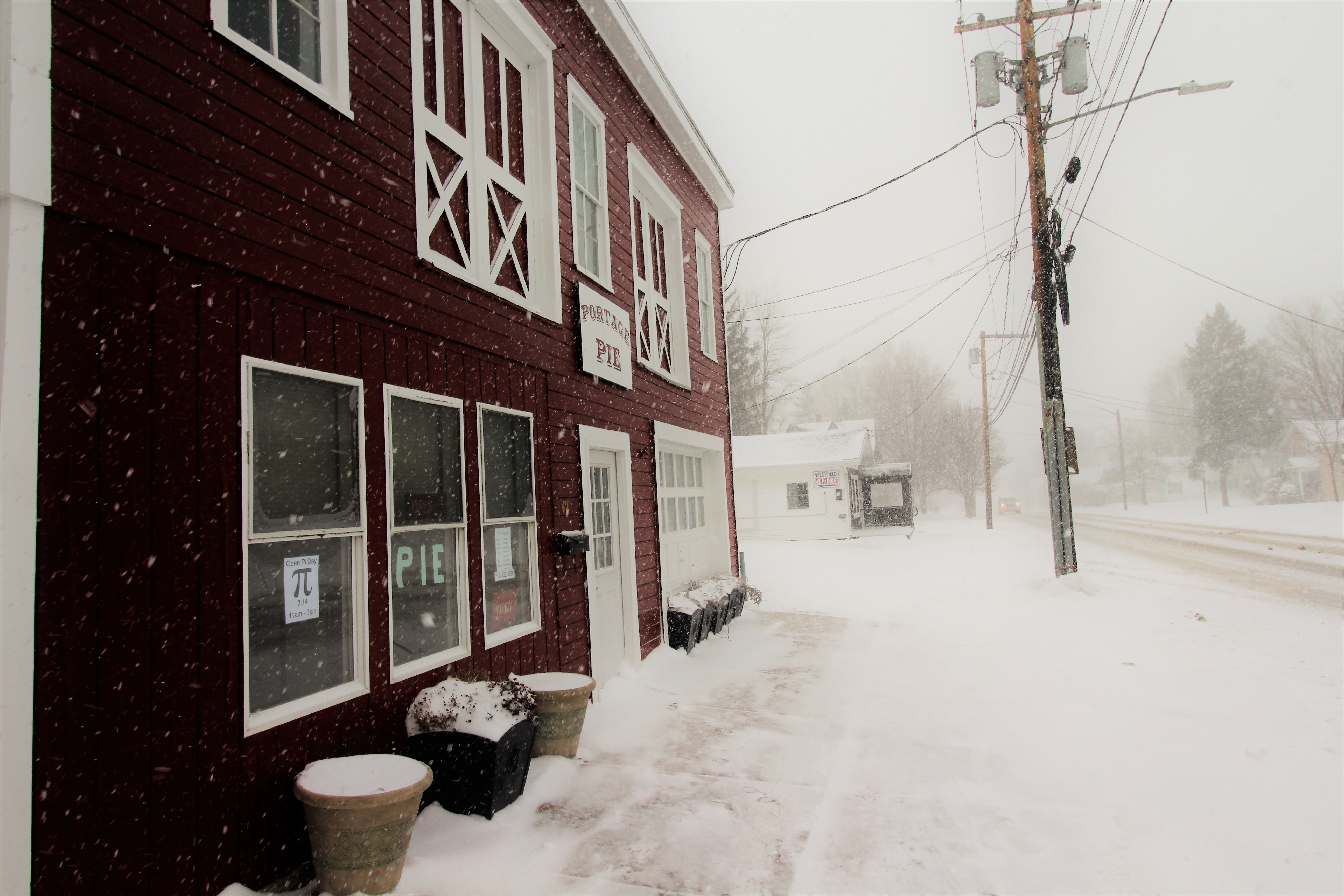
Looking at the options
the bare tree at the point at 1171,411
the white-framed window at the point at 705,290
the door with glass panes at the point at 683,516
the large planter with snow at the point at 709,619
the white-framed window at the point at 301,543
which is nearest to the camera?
the white-framed window at the point at 301,543

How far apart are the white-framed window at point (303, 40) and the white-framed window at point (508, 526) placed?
2.07 metres

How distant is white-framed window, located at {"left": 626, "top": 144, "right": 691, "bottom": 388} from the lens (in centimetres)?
870

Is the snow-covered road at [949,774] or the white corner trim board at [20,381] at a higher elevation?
the white corner trim board at [20,381]

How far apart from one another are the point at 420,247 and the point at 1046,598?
34.7 ft

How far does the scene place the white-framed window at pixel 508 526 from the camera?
511 centimetres

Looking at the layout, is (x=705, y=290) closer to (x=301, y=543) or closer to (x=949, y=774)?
(x=949, y=774)

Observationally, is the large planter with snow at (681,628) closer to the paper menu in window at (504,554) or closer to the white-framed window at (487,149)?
the paper menu in window at (504,554)

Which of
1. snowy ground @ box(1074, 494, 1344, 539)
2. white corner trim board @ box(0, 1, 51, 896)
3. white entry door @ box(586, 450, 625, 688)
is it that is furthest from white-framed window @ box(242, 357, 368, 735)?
snowy ground @ box(1074, 494, 1344, 539)

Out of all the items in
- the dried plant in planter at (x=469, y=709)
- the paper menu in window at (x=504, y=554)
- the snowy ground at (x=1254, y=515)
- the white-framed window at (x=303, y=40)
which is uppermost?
the white-framed window at (x=303, y=40)

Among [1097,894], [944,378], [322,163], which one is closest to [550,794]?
[1097,894]

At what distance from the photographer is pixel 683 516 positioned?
1020 centimetres

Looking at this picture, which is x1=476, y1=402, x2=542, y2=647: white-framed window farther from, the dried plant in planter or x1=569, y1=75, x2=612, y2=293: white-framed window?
x1=569, y1=75, x2=612, y2=293: white-framed window

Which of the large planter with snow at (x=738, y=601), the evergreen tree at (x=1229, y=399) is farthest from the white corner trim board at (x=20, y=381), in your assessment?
the evergreen tree at (x=1229, y=399)

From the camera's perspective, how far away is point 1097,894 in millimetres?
3238
